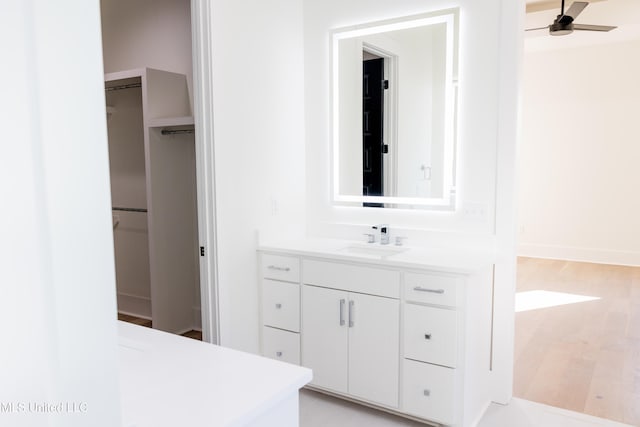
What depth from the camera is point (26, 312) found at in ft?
1.40

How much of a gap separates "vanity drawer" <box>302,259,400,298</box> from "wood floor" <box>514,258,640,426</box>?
1120 millimetres

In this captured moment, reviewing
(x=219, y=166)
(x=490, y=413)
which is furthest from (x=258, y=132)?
(x=490, y=413)

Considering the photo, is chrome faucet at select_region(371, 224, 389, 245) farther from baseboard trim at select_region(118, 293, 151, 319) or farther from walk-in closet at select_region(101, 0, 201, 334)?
baseboard trim at select_region(118, 293, 151, 319)

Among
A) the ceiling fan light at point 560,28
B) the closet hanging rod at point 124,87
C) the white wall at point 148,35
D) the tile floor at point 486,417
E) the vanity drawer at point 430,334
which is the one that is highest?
the ceiling fan light at point 560,28

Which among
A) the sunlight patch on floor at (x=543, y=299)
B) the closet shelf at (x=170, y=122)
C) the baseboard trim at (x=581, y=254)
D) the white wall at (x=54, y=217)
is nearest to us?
the white wall at (x=54, y=217)

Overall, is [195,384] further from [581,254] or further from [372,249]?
[581,254]

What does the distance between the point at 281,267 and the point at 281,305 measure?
9.0 inches

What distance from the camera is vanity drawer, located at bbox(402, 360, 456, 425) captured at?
2369 mm

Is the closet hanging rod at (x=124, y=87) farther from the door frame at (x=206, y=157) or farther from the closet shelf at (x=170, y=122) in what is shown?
the door frame at (x=206, y=157)

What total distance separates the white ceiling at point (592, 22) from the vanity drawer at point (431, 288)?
142 inches

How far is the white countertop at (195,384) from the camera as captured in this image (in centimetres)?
94

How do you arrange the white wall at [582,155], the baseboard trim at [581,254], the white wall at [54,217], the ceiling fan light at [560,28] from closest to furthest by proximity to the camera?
the white wall at [54,217] → the ceiling fan light at [560,28] → the white wall at [582,155] → the baseboard trim at [581,254]

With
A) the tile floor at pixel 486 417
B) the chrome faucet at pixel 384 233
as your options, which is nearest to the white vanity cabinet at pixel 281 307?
the tile floor at pixel 486 417

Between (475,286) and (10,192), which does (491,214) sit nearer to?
(475,286)
